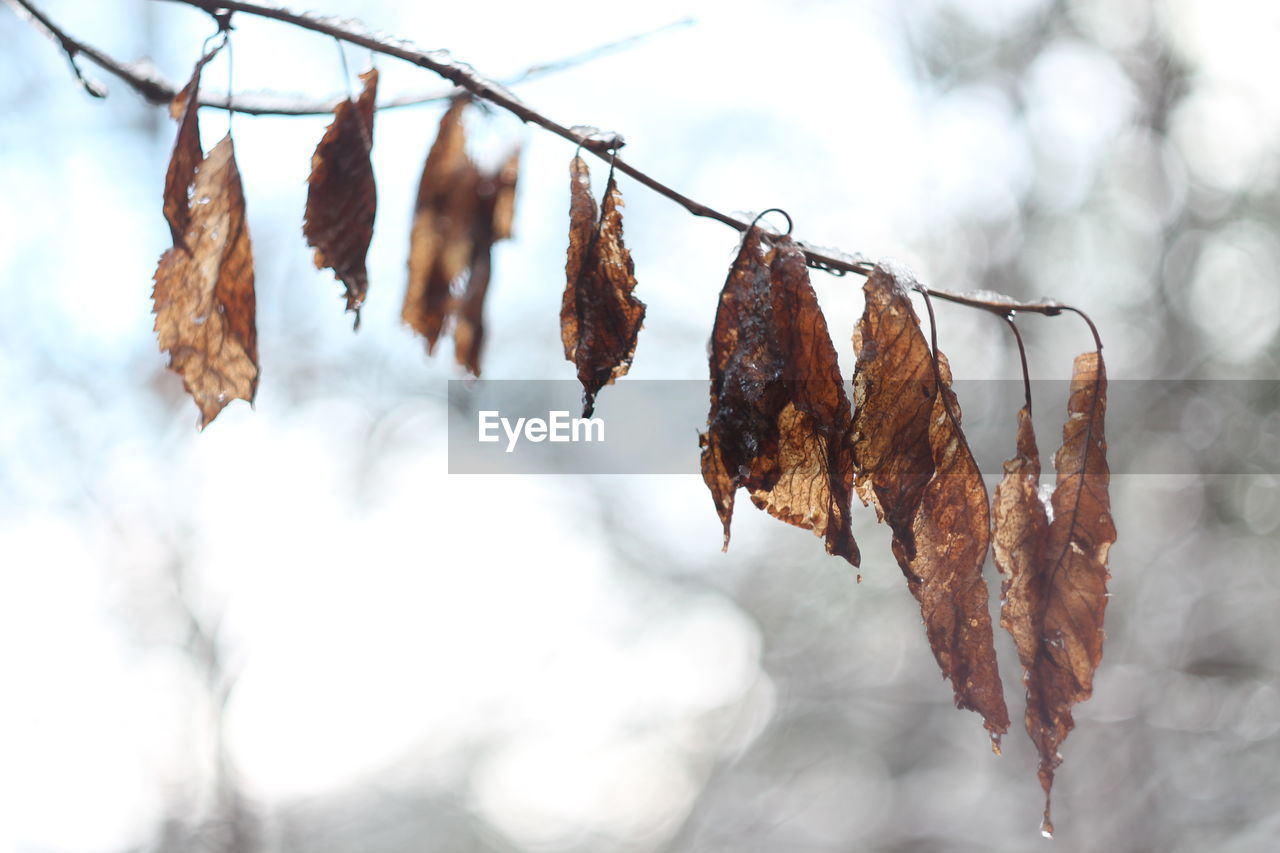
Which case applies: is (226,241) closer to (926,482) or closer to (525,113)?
(525,113)

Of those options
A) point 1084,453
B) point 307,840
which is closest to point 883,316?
point 1084,453

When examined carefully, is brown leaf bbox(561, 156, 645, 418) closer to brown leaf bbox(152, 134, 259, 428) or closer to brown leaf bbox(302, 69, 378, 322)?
brown leaf bbox(302, 69, 378, 322)

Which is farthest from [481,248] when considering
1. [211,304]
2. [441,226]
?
[211,304]

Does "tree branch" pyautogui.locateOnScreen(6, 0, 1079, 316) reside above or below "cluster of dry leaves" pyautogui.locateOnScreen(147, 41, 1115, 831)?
above

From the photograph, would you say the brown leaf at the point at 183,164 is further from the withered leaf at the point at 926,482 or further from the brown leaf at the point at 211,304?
the withered leaf at the point at 926,482

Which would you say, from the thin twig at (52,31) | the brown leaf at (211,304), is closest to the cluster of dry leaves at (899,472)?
the brown leaf at (211,304)

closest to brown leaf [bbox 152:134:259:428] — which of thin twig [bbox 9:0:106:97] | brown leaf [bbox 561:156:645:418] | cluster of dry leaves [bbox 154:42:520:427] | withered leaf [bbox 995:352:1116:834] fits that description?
cluster of dry leaves [bbox 154:42:520:427]
